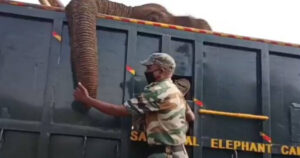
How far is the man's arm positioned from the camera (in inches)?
137

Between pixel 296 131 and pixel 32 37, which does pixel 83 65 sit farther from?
pixel 296 131

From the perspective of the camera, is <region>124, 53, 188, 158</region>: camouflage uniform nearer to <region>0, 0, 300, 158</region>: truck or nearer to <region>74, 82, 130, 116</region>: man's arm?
<region>74, 82, 130, 116</region>: man's arm

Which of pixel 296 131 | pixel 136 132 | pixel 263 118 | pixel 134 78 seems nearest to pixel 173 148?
pixel 136 132

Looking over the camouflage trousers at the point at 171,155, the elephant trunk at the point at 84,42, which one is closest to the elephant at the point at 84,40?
the elephant trunk at the point at 84,42

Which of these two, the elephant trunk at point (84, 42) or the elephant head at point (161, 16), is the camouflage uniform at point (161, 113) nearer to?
the elephant trunk at point (84, 42)

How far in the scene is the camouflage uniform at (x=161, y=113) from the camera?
3.41 meters

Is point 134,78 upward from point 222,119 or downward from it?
upward

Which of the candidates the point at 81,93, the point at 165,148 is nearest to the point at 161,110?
the point at 165,148

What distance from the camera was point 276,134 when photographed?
4.40m

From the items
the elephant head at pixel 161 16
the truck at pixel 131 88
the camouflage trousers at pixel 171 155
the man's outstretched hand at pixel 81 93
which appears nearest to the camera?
the camouflage trousers at pixel 171 155

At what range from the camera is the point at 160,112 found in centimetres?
345

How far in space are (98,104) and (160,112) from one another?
0.46 metres

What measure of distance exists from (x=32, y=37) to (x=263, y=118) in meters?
2.12

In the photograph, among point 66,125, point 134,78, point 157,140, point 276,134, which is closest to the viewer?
point 157,140
